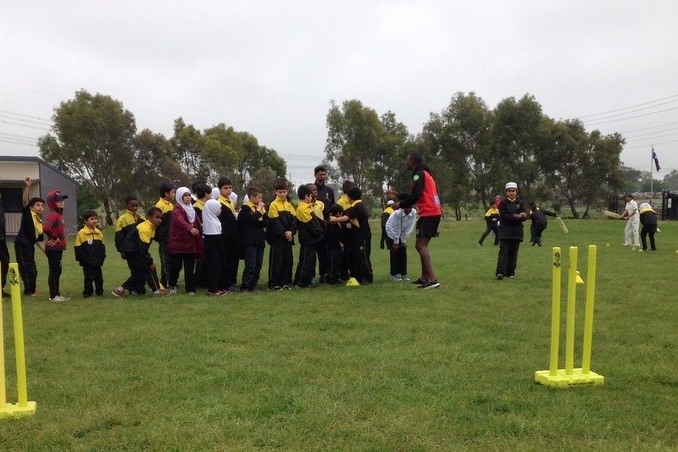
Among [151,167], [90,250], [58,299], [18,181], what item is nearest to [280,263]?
[90,250]

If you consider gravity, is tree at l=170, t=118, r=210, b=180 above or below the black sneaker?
above

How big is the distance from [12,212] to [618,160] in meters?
39.0

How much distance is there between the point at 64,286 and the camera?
1162cm

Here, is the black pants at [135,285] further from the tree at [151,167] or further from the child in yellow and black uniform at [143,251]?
the tree at [151,167]

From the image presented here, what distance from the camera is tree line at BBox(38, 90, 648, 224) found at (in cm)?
4194

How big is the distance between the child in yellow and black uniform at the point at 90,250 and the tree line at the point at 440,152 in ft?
113

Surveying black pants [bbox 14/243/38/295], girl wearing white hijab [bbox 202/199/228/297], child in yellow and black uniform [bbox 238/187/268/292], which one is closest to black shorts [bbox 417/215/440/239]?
child in yellow and black uniform [bbox 238/187/268/292]

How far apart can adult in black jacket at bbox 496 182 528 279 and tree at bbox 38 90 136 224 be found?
37669mm

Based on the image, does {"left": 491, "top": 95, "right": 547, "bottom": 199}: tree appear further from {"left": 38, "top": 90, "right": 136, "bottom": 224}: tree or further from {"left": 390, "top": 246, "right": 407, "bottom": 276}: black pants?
{"left": 390, "top": 246, "right": 407, "bottom": 276}: black pants

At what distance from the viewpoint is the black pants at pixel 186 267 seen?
383 inches

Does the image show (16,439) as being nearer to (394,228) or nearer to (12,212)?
(394,228)

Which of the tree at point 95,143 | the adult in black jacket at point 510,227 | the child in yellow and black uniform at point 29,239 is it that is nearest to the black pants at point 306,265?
the adult in black jacket at point 510,227

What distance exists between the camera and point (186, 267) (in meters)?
9.82

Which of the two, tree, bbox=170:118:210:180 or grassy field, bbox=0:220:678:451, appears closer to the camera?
grassy field, bbox=0:220:678:451
